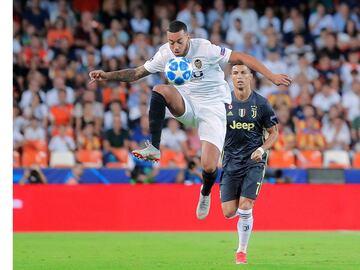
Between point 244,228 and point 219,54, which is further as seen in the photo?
point 244,228

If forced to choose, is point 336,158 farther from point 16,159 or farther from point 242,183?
point 242,183

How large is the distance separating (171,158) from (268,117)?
7.93 m

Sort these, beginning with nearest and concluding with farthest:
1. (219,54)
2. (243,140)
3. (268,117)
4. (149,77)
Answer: (219,54)
(268,117)
(243,140)
(149,77)

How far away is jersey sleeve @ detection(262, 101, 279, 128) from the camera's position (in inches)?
446

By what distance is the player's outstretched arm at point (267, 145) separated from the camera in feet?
34.5

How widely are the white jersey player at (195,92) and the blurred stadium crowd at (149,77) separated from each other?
24.3ft

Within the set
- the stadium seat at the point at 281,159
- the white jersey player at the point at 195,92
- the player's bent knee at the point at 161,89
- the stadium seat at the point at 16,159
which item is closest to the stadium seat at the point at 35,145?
the stadium seat at the point at 16,159

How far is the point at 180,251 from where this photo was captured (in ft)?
42.4

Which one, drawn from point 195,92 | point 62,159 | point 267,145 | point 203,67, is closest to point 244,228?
point 267,145

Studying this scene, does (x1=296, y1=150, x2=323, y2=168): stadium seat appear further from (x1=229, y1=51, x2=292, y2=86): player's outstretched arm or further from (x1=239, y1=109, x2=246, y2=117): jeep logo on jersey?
(x1=229, y1=51, x2=292, y2=86): player's outstretched arm

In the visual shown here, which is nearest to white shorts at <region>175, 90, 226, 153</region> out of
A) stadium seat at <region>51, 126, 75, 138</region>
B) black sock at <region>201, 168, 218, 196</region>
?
black sock at <region>201, 168, 218, 196</region>

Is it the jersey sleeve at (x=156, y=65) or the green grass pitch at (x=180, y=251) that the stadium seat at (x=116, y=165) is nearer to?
the green grass pitch at (x=180, y=251)

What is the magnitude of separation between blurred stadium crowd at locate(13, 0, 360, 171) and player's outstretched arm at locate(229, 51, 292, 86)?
805 centimetres
